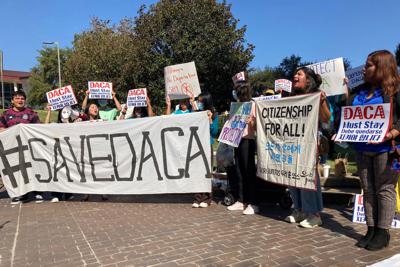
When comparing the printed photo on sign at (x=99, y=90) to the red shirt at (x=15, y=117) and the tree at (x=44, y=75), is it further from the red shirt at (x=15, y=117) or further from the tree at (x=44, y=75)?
the tree at (x=44, y=75)

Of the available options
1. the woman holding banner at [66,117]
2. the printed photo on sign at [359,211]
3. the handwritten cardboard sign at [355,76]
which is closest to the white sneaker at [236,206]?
the printed photo on sign at [359,211]

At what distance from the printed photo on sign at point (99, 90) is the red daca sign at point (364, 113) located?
212 inches

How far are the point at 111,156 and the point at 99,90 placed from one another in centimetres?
188

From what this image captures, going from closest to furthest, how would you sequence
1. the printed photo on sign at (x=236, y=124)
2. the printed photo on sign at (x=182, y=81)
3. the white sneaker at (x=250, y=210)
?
the white sneaker at (x=250, y=210)
the printed photo on sign at (x=236, y=124)
the printed photo on sign at (x=182, y=81)

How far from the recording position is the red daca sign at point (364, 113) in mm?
4219

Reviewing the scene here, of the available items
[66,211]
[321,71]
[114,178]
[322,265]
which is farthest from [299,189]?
[66,211]

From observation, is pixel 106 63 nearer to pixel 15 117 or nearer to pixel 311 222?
pixel 15 117

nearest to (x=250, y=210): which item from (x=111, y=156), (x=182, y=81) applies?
(x=111, y=156)

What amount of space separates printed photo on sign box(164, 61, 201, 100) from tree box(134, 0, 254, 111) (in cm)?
1170

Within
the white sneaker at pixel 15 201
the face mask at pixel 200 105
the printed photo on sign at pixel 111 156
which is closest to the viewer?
the printed photo on sign at pixel 111 156

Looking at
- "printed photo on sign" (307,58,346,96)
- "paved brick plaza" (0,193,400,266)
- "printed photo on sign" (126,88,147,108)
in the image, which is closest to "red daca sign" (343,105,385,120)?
"paved brick plaza" (0,193,400,266)

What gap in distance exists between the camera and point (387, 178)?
421cm

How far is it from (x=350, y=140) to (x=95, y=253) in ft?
10.4

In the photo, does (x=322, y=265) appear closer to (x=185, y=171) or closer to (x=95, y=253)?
(x=95, y=253)
